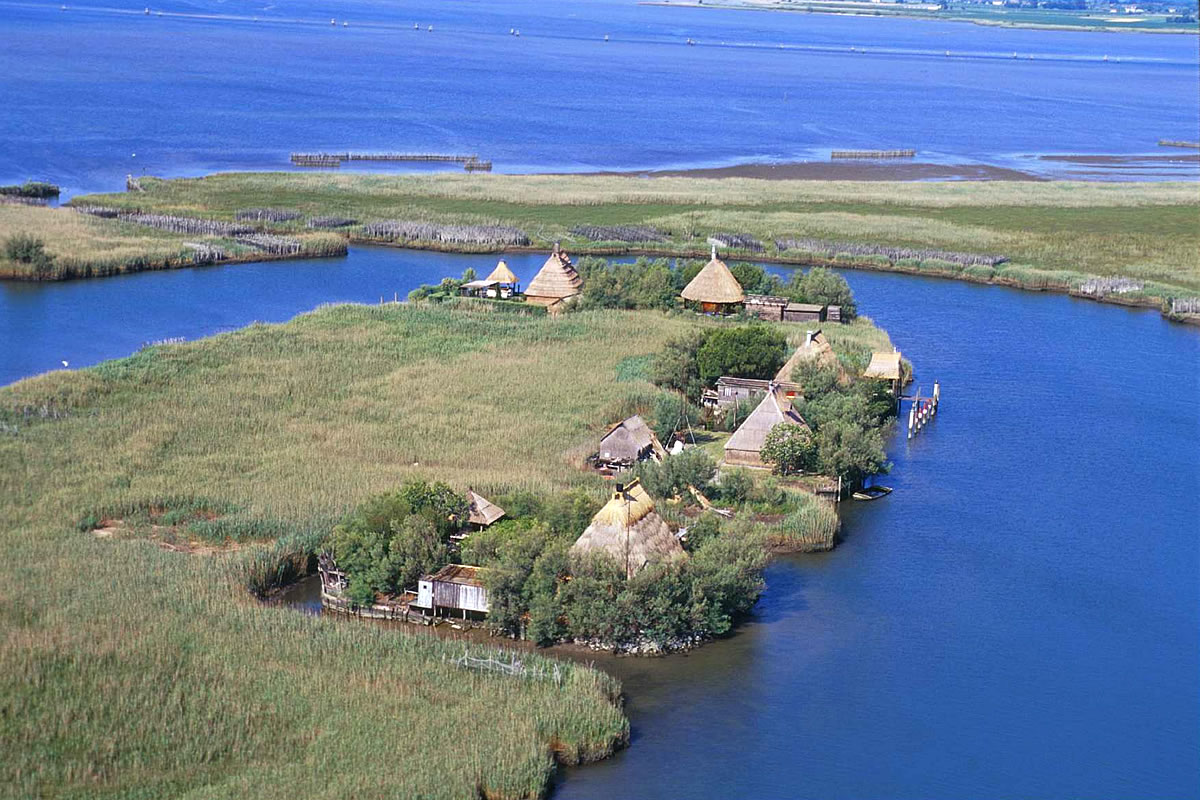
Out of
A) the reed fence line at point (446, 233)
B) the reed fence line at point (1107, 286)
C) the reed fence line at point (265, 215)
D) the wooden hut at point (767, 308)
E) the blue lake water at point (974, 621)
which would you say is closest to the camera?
the blue lake water at point (974, 621)

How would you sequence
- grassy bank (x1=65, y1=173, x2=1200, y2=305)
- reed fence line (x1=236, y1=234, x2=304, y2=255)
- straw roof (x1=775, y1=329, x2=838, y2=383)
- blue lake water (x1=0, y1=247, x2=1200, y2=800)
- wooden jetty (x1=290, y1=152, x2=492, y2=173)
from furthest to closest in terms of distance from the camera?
1. wooden jetty (x1=290, y1=152, x2=492, y2=173)
2. grassy bank (x1=65, y1=173, x2=1200, y2=305)
3. reed fence line (x1=236, y1=234, x2=304, y2=255)
4. straw roof (x1=775, y1=329, x2=838, y2=383)
5. blue lake water (x1=0, y1=247, x2=1200, y2=800)

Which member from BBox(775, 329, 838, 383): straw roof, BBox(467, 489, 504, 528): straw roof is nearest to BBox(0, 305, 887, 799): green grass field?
BBox(467, 489, 504, 528): straw roof

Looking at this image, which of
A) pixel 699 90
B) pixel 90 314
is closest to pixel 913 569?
pixel 90 314

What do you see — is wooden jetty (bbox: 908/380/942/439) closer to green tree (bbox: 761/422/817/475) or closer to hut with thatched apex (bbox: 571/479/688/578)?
green tree (bbox: 761/422/817/475)

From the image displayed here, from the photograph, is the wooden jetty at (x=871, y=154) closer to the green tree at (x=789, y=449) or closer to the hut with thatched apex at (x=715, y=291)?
the hut with thatched apex at (x=715, y=291)

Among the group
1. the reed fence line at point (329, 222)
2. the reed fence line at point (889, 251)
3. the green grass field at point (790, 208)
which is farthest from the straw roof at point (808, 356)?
the reed fence line at point (329, 222)

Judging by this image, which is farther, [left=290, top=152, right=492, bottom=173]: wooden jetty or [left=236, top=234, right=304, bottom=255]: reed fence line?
[left=290, top=152, right=492, bottom=173]: wooden jetty
